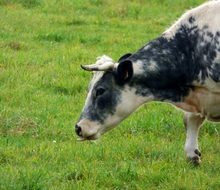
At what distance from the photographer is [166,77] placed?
780 centimetres

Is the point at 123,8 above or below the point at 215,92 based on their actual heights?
below

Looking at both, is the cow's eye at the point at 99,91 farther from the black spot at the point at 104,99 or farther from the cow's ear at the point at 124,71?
the cow's ear at the point at 124,71

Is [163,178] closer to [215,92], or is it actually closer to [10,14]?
[215,92]

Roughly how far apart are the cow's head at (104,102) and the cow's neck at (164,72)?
0.46 ft

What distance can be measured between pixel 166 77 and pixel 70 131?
2.64 metres

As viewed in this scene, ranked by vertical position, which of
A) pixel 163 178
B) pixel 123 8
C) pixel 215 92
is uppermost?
pixel 215 92

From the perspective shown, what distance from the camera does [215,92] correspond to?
776 cm

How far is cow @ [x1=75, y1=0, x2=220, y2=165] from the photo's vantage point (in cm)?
762

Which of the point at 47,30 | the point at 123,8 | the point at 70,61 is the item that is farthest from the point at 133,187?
the point at 123,8

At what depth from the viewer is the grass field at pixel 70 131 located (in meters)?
8.05

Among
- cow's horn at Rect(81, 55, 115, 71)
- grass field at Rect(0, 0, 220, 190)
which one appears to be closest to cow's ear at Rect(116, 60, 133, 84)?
cow's horn at Rect(81, 55, 115, 71)

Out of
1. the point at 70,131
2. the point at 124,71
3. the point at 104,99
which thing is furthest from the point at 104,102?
the point at 70,131

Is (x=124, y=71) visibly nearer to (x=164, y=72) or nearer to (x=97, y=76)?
(x=97, y=76)

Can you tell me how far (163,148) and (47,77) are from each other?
452 cm
